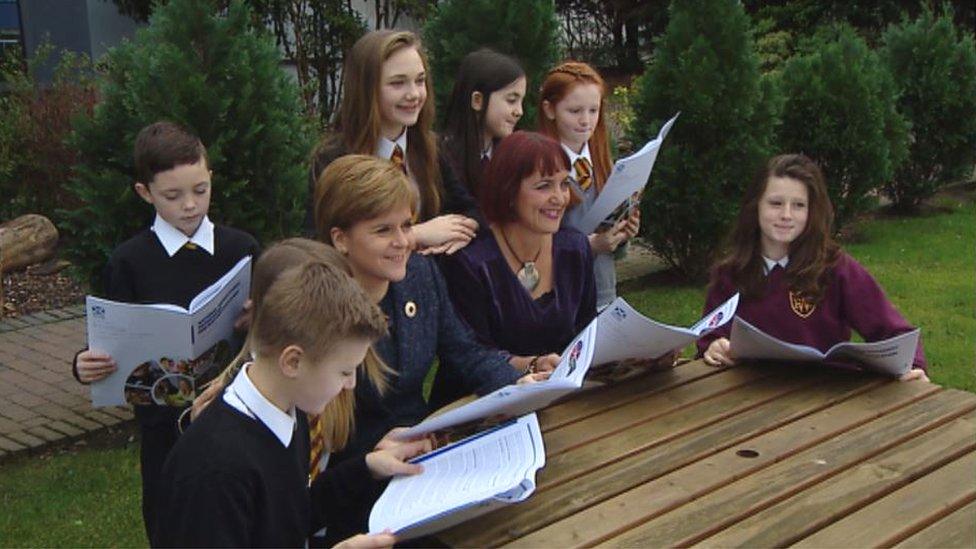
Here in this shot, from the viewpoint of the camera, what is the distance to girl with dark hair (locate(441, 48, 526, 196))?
3.80 meters

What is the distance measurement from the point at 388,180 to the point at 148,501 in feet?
3.99

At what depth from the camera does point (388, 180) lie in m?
2.60

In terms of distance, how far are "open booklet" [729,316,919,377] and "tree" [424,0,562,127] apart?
3296 mm

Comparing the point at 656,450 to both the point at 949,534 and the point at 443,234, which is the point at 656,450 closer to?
the point at 949,534

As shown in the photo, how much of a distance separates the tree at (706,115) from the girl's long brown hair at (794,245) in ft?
10.8

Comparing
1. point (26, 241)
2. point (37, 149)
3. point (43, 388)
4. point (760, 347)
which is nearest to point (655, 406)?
point (760, 347)

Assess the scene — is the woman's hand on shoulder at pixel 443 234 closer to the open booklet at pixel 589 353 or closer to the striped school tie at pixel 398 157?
the striped school tie at pixel 398 157

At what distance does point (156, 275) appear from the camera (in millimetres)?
2965

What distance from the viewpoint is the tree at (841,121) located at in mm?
7805

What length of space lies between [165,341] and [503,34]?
3.91 meters

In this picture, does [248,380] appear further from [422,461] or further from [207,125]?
[207,125]

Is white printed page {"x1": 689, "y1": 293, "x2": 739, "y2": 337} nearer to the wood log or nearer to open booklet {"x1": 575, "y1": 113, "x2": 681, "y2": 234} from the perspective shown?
open booklet {"x1": 575, "y1": 113, "x2": 681, "y2": 234}

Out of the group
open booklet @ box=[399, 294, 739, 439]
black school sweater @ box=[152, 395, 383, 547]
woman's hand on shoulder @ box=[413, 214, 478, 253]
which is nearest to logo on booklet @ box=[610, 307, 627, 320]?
open booklet @ box=[399, 294, 739, 439]

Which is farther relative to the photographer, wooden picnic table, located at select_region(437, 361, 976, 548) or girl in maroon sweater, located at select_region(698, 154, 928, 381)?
girl in maroon sweater, located at select_region(698, 154, 928, 381)
